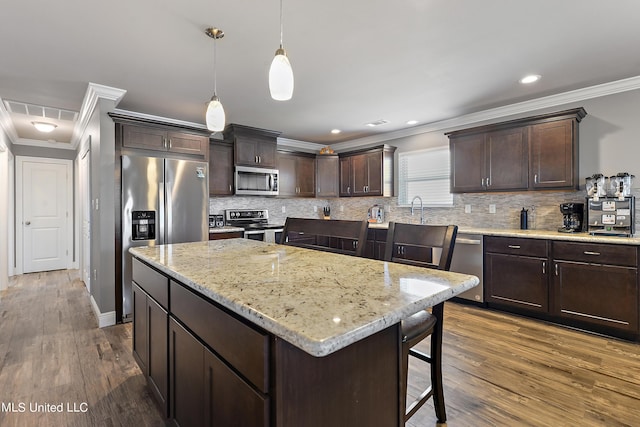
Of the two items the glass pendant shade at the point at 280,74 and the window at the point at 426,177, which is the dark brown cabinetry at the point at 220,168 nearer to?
the window at the point at 426,177

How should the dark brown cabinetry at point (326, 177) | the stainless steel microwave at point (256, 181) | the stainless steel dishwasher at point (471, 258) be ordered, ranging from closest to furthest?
the stainless steel dishwasher at point (471, 258), the stainless steel microwave at point (256, 181), the dark brown cabinetry at point (326, 177)

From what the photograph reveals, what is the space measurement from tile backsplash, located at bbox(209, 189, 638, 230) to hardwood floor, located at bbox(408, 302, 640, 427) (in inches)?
51.2

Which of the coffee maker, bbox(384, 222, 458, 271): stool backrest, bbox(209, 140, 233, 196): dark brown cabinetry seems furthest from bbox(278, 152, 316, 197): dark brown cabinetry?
bbox(384, 222, 458, 271): stool backrest

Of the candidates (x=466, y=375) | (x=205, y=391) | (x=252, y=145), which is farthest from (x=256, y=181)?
(x=205, y=391)

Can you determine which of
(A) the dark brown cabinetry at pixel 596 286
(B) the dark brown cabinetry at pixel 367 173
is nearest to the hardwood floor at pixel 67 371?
(A) the dark brown cabinetry at pixel 596 286

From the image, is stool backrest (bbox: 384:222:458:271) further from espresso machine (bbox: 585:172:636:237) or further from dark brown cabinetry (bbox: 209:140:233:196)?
dark brown cabinetry (bbox: 209:140:233:196)

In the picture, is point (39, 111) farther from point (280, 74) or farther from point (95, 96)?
point (280, 74)

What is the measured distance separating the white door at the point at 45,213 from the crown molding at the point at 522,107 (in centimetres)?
574

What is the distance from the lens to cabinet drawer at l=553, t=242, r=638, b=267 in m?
2.65

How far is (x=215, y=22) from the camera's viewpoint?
6.73 feet

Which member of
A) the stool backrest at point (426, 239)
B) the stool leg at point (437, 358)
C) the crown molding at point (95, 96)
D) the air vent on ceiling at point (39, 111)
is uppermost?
the air vent on ceiling at point (39, 111)

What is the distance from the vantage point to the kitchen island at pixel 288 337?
79 cm

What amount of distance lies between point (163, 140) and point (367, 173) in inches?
120

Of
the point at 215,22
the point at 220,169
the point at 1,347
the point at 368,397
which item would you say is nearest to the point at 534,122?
the point at 215,22
